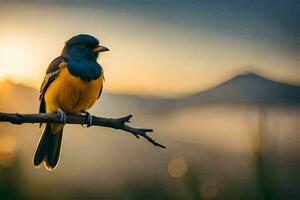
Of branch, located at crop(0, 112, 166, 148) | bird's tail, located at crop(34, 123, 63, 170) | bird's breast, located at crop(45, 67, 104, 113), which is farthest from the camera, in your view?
bird's tail, located at crop(34, 123, 63, 170)

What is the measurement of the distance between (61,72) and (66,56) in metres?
0.20

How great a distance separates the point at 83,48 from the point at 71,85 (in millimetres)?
355

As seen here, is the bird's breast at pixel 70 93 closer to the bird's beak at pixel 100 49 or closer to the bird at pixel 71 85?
the bird at pixel 71 85

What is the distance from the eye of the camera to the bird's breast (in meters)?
2.51

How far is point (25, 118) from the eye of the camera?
1.22 m

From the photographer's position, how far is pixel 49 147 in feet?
9.21

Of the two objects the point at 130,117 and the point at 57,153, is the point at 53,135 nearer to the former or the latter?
the point at 57,153

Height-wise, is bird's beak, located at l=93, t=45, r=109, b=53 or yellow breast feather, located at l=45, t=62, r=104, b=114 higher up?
bird's beak, located at l=93, t=45, r=109, b=53

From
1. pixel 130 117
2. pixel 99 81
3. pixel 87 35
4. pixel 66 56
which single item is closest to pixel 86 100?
pixel 99 81

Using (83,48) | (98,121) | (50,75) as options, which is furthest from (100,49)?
(98,121)

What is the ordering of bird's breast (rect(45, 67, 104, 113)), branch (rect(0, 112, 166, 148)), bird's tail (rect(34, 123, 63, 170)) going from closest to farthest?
branch (rect(0, 112, 166, 148)) → bird's breast (rect(45, 67, 104, 113)) → bird's tail (rect(34, 123, 63, 170))

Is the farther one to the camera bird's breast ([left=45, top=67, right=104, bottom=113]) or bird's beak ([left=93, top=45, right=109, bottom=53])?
bird's beak ([left=93, top=45, right=109, bottom=53])

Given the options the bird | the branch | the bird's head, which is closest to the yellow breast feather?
the bird

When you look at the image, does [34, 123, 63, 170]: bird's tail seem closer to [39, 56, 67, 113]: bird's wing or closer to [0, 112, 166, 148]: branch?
[39, 56, 67, 113]: bird's wing
